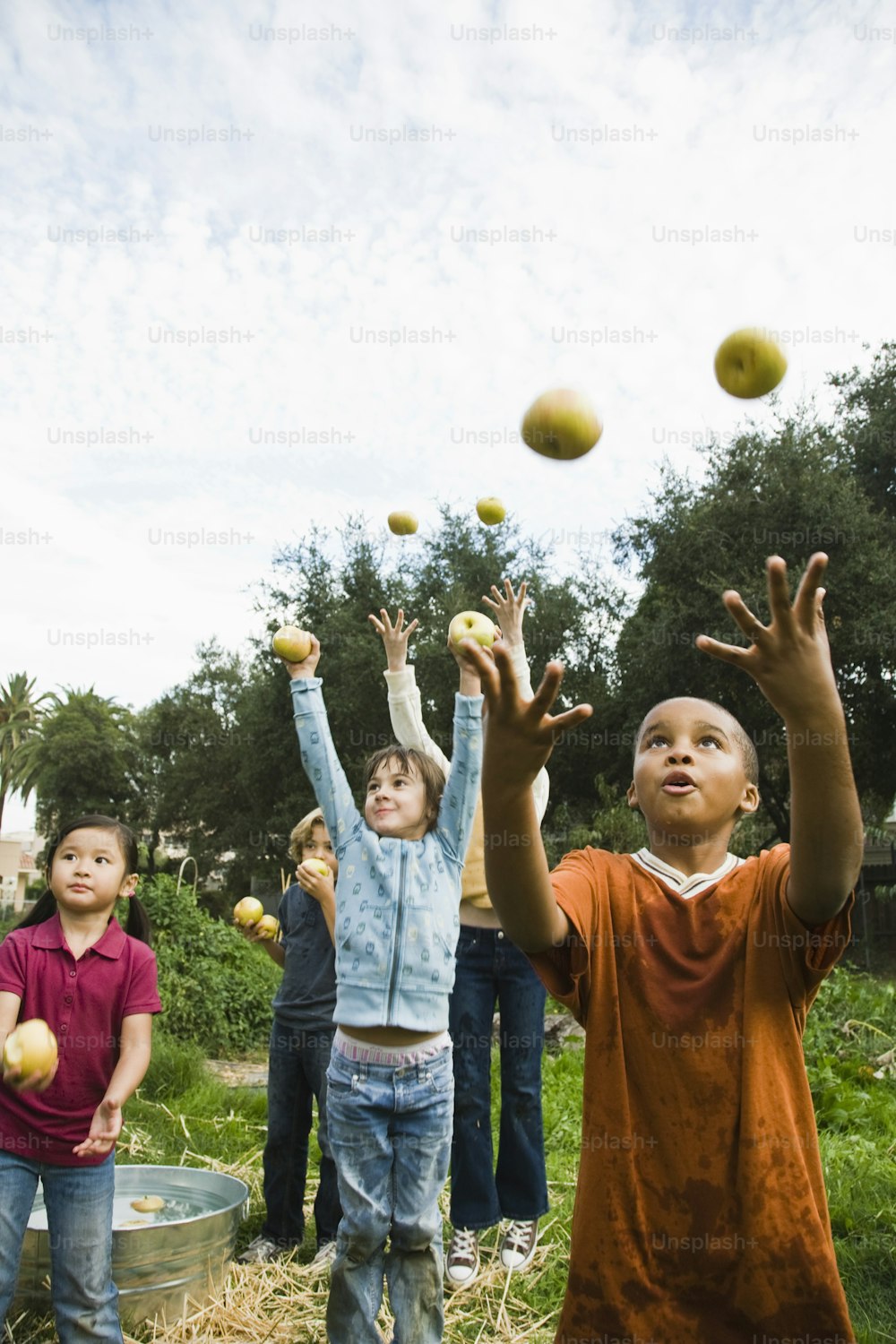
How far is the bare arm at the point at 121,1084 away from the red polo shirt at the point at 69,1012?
0.16 feet

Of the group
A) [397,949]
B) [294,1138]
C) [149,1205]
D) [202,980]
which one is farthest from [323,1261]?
[202,980]

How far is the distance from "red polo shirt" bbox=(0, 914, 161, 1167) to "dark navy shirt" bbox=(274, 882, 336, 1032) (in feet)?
3.39

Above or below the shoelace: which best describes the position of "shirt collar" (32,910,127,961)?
above

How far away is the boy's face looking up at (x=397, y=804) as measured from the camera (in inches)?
135

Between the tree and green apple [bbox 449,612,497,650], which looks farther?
the tree

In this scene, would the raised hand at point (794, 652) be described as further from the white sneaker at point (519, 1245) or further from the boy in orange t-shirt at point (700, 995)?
the white sneaker at point (519, 1245)

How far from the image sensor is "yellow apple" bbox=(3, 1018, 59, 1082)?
9.23 ft

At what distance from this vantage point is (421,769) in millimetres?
3549

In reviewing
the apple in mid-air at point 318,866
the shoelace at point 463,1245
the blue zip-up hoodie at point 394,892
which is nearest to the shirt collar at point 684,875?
the blue zip-up hoodie at point 394,892

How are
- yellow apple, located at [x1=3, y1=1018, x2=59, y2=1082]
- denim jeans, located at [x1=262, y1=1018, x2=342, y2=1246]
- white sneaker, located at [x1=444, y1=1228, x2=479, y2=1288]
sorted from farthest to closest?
denim jeans, located at [x1=262, y1=1018, x2=342, y2=1246] < white sneaker, located at [x1=444, y1=1228, x2=479, y2=1288] < yellow apple, located at [x1=3, y1=1018, x2=59, y2=1082]

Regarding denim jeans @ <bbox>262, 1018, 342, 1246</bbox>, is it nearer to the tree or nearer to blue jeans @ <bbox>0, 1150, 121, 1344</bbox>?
blue jeans @ <bbox>0, 1150, 121, 1344</bbox>

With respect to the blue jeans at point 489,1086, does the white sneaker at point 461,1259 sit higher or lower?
lower

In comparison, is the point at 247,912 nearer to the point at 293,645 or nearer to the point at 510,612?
the point at 293,645

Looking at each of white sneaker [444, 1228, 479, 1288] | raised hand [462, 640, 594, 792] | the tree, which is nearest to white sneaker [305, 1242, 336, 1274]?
white sneaker [444, 1228, 479, 1288]
